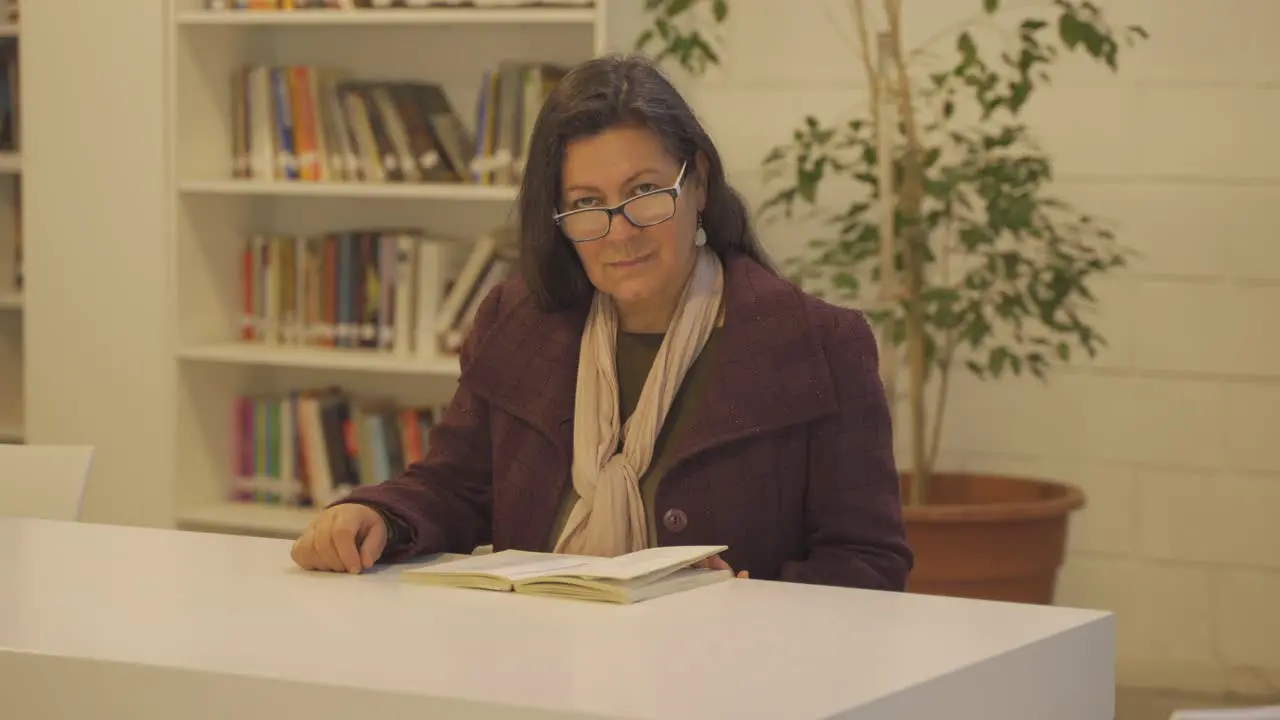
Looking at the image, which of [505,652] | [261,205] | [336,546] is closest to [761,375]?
[336,546]

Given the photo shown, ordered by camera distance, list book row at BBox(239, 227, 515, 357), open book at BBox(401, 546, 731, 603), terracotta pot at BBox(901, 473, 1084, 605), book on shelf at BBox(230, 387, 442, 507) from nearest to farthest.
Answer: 1. open book at BBox(401, 546, 731, 603)
2. terracotta pot at BBox(901, 473, 1084, 605)
3. book row at BBox(239, 227, 515, 357)
4. book on shelf at BBox(230, 387, 442, 507)

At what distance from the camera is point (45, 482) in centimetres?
256

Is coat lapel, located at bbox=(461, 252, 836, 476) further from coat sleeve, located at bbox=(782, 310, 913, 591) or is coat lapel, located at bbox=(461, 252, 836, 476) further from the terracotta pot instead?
the terracotta pot

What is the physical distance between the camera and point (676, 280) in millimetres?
2242

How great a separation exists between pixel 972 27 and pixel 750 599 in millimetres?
2370

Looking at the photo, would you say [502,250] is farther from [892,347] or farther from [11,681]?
[11,681]

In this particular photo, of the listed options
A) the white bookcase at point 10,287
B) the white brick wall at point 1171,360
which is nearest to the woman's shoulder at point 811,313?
the white brick wall at point 1171,360

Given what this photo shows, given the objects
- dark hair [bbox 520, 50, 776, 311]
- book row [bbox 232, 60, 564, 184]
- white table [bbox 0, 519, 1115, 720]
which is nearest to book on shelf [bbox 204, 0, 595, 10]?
book row [bbox 232, 60, 564, 184]

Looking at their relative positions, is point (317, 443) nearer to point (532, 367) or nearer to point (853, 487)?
point (532, 367)

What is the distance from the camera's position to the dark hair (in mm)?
2178

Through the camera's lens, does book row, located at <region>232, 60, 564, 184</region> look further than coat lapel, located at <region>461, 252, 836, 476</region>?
Yes

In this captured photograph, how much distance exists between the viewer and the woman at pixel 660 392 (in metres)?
2.14

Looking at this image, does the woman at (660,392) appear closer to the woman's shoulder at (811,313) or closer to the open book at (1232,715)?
the woman's shoulder at (811,313)

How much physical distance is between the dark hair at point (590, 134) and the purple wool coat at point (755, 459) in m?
0.06
